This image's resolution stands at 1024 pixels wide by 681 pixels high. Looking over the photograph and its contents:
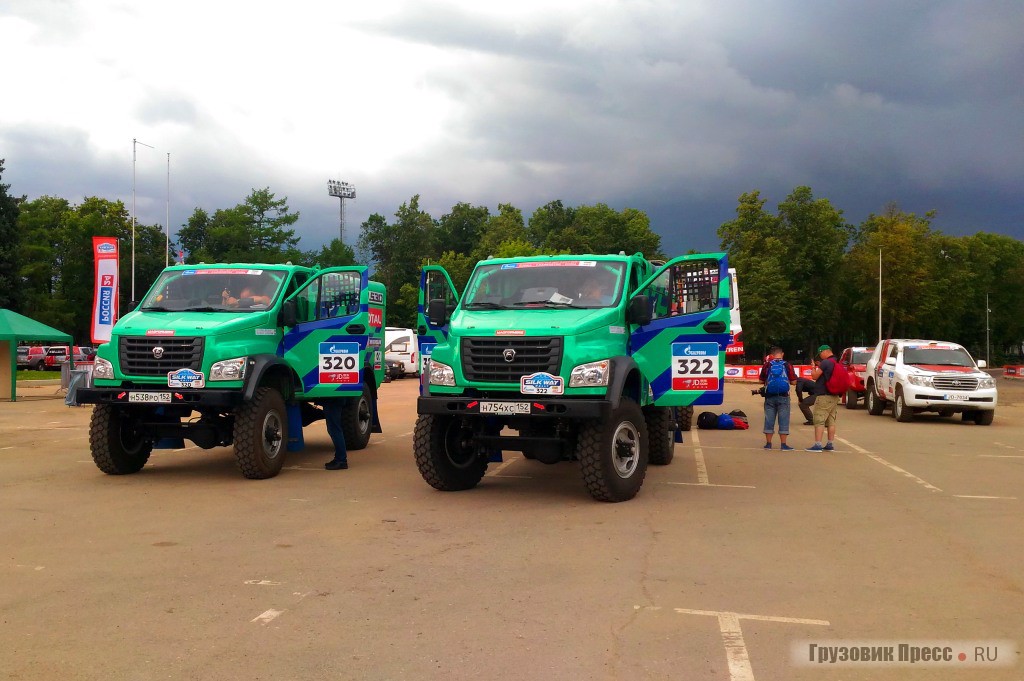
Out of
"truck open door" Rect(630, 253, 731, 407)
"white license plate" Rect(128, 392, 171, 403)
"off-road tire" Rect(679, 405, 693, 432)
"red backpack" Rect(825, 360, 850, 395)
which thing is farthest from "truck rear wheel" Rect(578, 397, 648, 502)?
"off-road tire" Rect(679, 405, 693, 432)

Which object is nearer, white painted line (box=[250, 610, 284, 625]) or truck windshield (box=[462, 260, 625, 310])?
white painted line (box=[250, 610, 284, 625])

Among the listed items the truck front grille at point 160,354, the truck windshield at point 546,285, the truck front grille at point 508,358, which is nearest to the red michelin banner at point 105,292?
the truck front grille at point 160,354

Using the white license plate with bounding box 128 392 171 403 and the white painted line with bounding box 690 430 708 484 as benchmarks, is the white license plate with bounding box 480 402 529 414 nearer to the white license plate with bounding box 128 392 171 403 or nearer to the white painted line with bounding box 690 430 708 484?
the white painted line with bounding box 690 430 708 484

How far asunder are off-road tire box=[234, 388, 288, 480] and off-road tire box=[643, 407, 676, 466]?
4.73 meters

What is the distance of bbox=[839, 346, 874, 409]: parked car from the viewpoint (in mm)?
25719

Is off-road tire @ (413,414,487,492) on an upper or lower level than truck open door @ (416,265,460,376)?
lower

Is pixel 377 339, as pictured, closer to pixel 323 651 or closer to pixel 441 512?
pixel 441 512

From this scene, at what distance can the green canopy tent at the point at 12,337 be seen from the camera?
85.6 feet

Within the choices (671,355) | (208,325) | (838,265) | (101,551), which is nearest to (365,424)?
(208,325)

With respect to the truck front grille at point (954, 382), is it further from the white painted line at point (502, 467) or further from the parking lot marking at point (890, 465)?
the white painted line at point (502, 467)

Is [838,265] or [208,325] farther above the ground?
[838,265]

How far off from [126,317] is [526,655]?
8.59 m

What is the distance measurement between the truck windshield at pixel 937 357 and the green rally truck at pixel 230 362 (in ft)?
47.1

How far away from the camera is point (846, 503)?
9.78m
